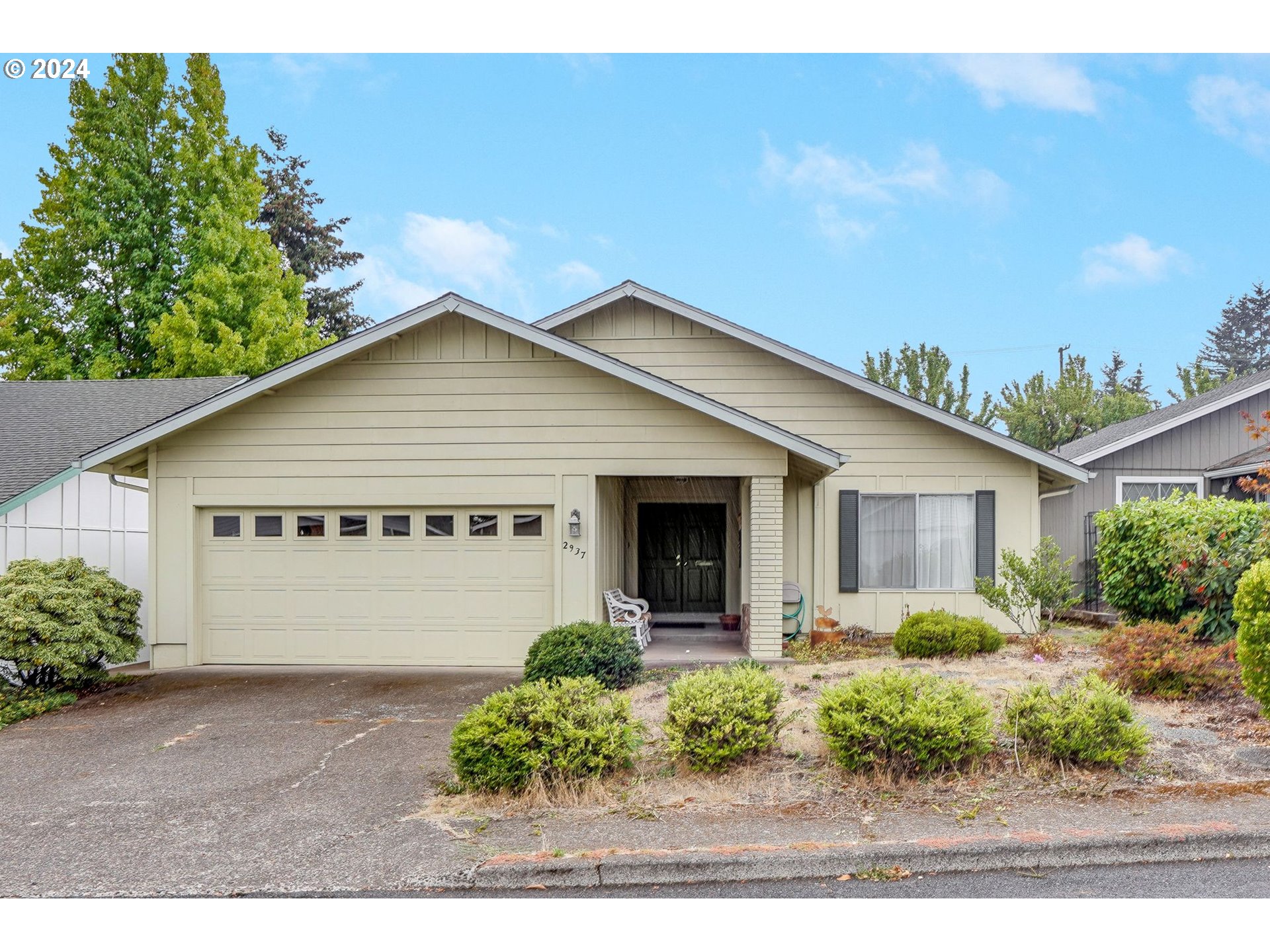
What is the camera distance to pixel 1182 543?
32.7ft

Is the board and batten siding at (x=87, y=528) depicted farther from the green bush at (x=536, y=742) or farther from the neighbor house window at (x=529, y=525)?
the green bush at (x=536, y=742)

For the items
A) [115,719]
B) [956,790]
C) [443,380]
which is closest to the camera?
[956,790]

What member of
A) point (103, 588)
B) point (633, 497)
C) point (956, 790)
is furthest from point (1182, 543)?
point (103, 588)

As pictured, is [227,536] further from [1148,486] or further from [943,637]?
[1148,486]

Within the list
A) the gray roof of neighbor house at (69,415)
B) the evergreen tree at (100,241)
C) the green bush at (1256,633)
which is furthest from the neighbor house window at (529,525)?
the evergreen tree at (100,241)

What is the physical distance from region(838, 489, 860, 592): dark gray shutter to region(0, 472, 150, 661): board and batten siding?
9.40m

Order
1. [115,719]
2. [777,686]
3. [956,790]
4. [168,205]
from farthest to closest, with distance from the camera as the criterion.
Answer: [168,205] < [115,719] < [777,686] < [956,790]

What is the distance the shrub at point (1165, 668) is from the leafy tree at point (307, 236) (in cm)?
3360

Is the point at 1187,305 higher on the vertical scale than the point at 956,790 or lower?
higher

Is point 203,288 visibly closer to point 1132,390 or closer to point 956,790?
point 956,790

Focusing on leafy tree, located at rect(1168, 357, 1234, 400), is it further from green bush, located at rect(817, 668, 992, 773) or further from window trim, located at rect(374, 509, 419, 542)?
green bush, located at rect(817, 668, 992, 773)

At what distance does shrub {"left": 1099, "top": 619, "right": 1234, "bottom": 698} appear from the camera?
7766mm

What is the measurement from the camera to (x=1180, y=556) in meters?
10.2

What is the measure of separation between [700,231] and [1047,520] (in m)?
20.5
